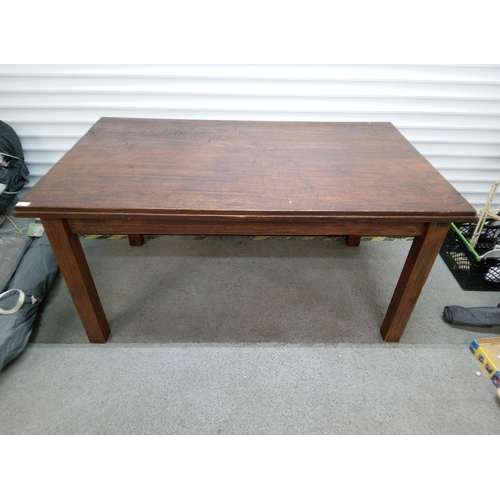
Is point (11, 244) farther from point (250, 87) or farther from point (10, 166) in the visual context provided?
point (250, 87)

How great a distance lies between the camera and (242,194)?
122 cm

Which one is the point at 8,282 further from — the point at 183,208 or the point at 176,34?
the point at 176,34

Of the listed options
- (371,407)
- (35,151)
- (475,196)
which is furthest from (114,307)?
(475,196)

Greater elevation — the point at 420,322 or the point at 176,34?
the point at 176,34

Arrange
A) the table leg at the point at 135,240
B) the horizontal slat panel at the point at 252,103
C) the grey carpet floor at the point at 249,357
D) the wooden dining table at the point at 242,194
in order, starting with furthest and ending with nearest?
the table leg at the point at 135,240
the horizontal slat panel at the point at 252,103
the grey carpet floor at the point at 249,357
the wooden dining table at the point at 242,194

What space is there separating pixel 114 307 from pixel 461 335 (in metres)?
1.74

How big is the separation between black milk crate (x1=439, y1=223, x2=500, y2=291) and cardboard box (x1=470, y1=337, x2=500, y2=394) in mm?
417

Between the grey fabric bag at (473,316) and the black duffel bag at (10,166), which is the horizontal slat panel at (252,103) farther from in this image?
the grey fabric bag at (473,316)

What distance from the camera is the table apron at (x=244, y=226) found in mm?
1183

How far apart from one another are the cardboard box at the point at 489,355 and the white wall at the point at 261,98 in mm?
1188

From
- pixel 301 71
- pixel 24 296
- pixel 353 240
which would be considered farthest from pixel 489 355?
pixel 24 296

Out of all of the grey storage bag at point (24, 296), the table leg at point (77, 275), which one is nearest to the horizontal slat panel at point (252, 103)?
the grey storage bag at point (24, 296)

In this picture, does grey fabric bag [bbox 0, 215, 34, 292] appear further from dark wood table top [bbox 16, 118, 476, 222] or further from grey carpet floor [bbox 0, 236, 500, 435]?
dark wood table top [bbox 16, 118, 476, 222]

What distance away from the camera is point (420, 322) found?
1.67 m
